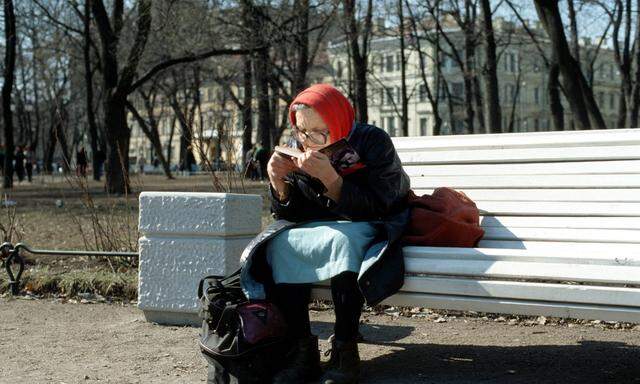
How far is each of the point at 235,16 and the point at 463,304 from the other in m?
17.5

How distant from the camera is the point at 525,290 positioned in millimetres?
3615

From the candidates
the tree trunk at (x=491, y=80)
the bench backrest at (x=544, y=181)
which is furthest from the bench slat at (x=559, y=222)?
the tree trunk at (x=491, y=80)

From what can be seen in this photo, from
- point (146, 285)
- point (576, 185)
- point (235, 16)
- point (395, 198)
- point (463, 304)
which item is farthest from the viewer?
point (235, 16)

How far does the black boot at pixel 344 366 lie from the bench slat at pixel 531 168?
1.40m

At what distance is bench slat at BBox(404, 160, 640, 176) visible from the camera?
175 inches

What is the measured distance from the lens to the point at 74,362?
474cm

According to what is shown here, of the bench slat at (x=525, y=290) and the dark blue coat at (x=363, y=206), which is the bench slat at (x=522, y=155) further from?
the bench slat at (x=525, y=290)

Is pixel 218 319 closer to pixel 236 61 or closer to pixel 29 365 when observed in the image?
pixel 29 365

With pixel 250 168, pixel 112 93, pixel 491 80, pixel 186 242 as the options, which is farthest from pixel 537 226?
pixel 491 80

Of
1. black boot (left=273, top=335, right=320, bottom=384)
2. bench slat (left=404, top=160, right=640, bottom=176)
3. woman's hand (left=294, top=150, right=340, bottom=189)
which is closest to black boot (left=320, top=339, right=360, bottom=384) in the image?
black boot (left=273, top=335, right=320, bottom=384)

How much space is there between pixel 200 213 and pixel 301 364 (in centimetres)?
146

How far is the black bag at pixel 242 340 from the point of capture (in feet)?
12.8

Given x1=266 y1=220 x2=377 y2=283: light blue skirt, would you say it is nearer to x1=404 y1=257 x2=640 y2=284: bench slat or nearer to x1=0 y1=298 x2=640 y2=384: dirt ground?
x1=404 y1=257 x2=640 y2=284: bench slat

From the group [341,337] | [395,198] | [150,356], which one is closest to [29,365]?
[150,356]
